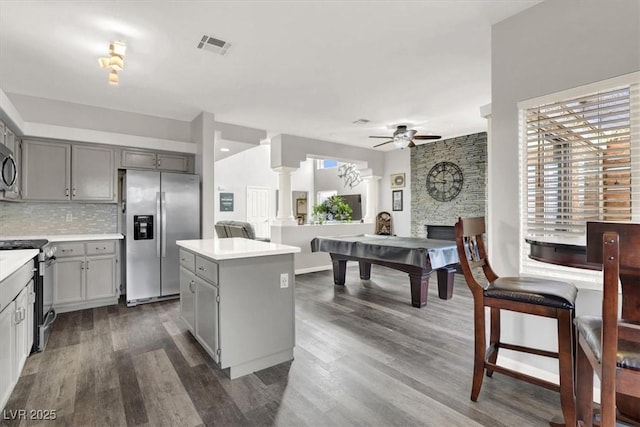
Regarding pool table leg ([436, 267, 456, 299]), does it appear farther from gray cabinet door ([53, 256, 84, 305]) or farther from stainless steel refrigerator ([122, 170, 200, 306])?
gray cabinet door ([53, 256, 84, 305])

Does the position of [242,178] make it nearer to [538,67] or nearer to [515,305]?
[538,67]

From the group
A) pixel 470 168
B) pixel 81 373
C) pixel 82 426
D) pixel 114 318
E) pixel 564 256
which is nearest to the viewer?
pixel 564 256

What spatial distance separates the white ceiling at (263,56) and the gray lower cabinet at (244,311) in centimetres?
182

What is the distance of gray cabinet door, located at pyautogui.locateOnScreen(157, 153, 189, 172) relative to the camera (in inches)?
183

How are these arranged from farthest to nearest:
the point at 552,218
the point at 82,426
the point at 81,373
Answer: the point at 81,373
the point at 552,218
the point at 82,426

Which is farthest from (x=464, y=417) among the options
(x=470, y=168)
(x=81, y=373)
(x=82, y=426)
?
(x=470, y=168)

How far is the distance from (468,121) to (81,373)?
5674mm

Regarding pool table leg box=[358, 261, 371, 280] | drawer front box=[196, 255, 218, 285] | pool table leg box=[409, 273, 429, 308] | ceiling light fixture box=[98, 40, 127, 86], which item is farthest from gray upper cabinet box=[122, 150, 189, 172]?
pool table leg box=[409, 273, 429, 308]

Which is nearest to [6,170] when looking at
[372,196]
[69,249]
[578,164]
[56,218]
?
[69,249]

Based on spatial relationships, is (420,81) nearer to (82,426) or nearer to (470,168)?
(470,168)

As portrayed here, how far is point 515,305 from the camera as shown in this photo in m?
1.79

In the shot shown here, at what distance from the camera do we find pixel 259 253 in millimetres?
2393

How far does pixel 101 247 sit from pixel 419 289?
3914mm

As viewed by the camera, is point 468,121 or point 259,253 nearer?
point 259,253
